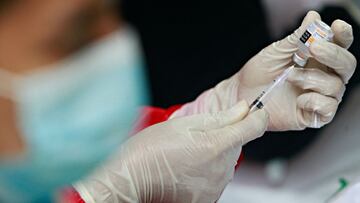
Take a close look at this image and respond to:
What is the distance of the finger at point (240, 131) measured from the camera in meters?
0.95

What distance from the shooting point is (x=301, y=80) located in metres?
0.99

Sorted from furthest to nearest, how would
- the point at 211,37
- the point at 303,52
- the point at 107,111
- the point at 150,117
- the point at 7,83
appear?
the point at 211,37 → the point at 150,117 → the point at 303,52 → the point at 107,111 → the point at 7,83

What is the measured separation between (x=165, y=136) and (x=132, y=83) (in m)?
0.14

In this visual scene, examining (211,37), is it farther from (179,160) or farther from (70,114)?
(70,114)

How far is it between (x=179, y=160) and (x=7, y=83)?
0.35 metres

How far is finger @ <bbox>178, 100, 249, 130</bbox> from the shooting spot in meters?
0.98

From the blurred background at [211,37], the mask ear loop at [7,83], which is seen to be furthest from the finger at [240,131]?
the blurred background at [211,37]

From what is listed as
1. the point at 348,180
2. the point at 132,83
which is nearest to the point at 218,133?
the point at 132,83

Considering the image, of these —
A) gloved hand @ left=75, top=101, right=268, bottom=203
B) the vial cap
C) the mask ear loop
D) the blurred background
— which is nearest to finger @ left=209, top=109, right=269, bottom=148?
gloved hand @ left=75, top=101, right=268, bottom=203

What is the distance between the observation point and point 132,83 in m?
0.89

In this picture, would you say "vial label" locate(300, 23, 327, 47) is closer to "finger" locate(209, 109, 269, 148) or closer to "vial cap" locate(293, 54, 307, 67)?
"vial cap" locate(293, 54, 307, 67)

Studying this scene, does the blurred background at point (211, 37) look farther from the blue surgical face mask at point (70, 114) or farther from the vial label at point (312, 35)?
the blue surgical face mask at point (70, 114)

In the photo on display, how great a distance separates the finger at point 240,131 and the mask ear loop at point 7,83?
0.36 m

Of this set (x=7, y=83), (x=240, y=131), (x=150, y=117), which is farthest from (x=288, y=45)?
(x=7, y=83)
